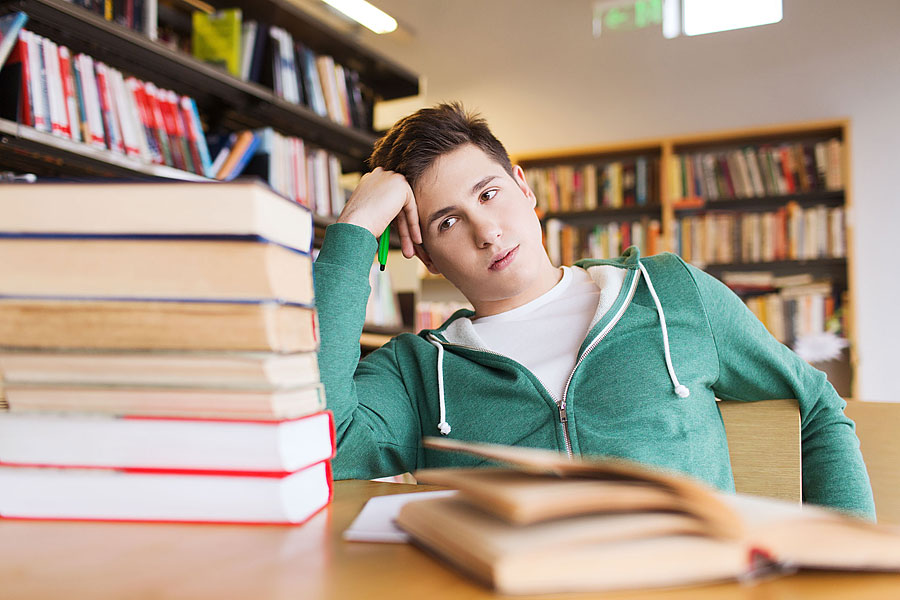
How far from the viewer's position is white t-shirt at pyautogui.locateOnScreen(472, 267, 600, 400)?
3.75 ft

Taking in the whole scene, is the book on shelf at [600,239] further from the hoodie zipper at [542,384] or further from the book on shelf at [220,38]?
the hoodie zipper at [542,384]

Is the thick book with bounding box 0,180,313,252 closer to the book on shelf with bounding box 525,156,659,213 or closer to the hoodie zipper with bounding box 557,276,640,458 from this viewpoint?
the hoodie zipper with bounding box 557,276,640,458

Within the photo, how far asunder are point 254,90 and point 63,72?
0.70m

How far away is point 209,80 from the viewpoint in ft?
8.06

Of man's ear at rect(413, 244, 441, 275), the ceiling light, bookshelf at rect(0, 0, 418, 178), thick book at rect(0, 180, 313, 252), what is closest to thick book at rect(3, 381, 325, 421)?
thick book at rect(0, 180, 313, 252)

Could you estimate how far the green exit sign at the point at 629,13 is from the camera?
4.19 m

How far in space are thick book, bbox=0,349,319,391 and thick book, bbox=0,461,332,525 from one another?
0.07 m

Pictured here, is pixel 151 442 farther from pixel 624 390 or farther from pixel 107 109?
pixel 107 109

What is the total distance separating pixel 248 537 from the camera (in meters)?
0.49

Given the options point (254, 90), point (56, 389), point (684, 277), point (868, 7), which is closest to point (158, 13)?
point (254, 90)

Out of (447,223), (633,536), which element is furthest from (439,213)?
(633,536)

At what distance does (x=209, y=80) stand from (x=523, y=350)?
5.82ft

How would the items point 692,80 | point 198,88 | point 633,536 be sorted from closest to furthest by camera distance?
point 633,536
point 198,88
point 692,80

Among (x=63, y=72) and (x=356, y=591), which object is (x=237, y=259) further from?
(x=63, y=72)
